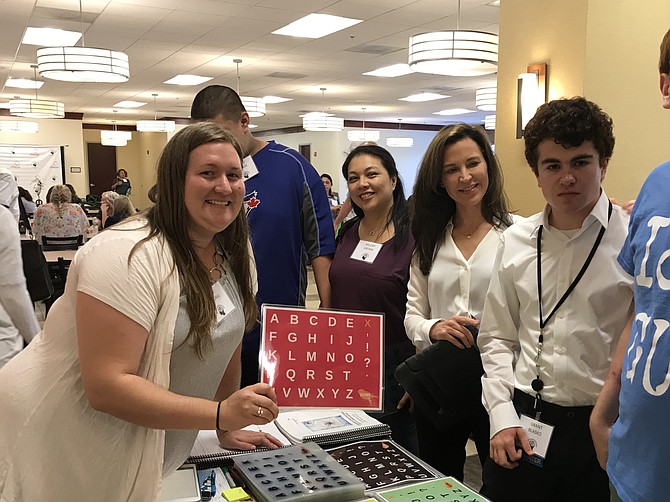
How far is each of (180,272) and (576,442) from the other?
42.6 inches

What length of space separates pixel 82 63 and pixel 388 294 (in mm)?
4837

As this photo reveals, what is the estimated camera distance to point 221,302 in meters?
1.52

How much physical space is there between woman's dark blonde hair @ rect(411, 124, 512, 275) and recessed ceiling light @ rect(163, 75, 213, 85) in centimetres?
972

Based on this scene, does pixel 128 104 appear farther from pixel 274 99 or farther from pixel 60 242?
pixel 60 242

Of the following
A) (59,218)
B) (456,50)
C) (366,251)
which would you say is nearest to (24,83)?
(59,218)

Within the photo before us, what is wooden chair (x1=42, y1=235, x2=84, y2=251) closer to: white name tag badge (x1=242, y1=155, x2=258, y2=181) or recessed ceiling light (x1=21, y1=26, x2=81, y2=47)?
recessed ceiling light (x1=21, y1=26, x2=81, y2=47)

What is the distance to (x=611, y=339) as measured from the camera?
1.59 meters

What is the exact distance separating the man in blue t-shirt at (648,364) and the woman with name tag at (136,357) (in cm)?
71

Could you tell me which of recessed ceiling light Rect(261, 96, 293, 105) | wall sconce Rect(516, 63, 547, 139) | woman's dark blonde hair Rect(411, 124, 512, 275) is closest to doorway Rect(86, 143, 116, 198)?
recessed ceiling light Rect(261, 96, 293, 105)

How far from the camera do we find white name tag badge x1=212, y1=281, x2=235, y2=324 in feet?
4.93

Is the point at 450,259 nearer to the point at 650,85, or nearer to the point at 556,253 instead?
the point at 556,253

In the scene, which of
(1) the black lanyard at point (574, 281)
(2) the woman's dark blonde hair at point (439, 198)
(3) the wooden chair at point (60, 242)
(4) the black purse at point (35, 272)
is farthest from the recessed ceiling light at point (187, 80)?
(1) the black lanyard at point (574, 281)

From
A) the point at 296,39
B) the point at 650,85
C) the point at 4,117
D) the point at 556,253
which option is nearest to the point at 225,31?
the point at 296,39

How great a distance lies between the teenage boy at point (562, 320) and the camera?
159cm
